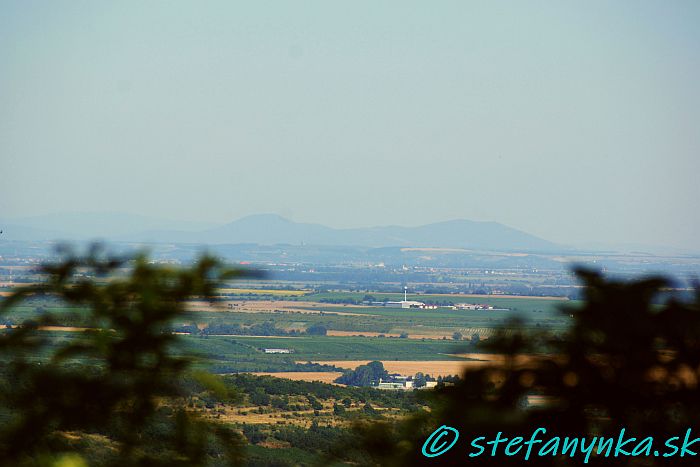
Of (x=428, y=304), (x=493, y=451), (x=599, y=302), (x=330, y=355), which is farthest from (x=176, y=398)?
(x=428, y=304)

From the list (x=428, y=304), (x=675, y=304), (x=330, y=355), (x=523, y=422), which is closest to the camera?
(x=523, y=422)

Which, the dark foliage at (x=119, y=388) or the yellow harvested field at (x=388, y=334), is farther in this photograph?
the yellow harvested field at (x=388, y=334)

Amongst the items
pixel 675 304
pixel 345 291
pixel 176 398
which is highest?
pixel 675 304

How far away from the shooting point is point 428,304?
262ft

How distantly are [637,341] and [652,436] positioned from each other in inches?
4.9

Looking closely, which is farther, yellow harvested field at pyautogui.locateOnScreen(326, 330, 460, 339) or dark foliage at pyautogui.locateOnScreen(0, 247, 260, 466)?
yellow harvested field at pyautogui.locateOnScreen(326, 330, 460, 339)

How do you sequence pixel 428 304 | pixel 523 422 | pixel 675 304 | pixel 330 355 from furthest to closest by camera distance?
pixel 428 304, pixel 330 355, pixel 675 304, pixel 523 422

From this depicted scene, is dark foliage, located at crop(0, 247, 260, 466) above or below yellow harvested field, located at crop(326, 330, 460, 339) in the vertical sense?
above

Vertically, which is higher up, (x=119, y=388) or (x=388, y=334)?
(x=119, y=388)

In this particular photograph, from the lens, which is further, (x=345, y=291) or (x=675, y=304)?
(x=345, y=291)

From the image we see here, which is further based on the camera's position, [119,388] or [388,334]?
[388,334]

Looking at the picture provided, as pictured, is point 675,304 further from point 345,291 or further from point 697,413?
point 345,291

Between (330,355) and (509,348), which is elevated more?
(509,348)

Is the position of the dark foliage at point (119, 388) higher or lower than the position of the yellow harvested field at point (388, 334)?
higher
